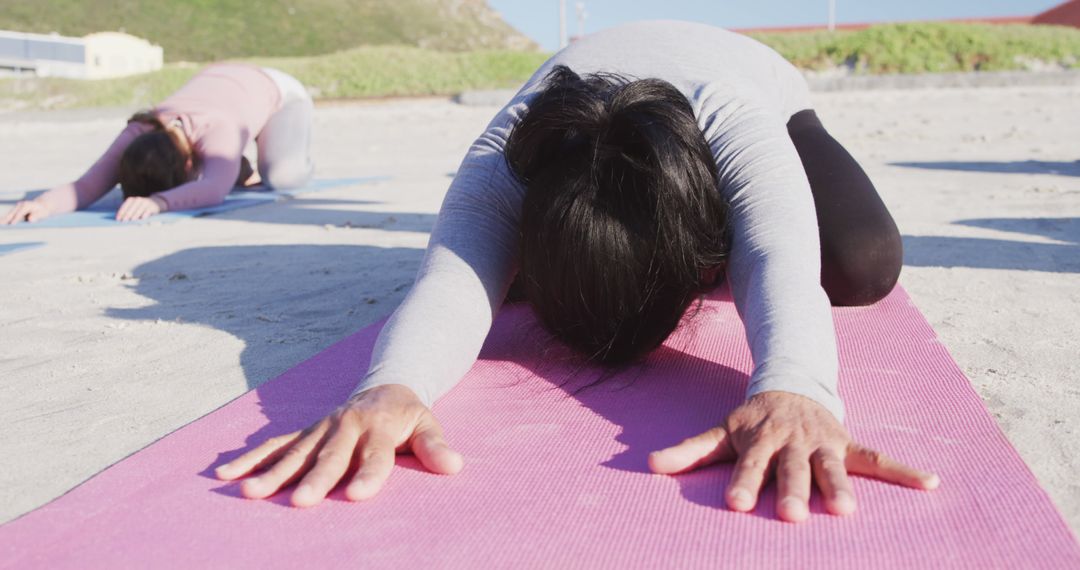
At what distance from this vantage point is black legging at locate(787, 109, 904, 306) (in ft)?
8.05

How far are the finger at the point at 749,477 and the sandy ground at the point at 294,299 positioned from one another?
431mm

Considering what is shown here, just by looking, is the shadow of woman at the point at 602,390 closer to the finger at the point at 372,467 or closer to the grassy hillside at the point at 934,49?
the finger at the point at 372,467

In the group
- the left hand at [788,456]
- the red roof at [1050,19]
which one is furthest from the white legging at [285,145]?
the red roof at [1050,19]

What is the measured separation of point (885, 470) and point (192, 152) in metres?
4.78

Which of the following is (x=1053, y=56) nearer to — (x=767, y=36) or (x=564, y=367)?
(x=767, y=36)

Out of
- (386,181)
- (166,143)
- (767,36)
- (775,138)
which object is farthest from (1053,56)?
(775,138)

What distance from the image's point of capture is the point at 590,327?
6.22 ft

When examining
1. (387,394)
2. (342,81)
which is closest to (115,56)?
(342,81)

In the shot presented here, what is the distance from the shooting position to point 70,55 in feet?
84.5

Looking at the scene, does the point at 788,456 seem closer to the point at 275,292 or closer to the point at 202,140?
the point at 275,292

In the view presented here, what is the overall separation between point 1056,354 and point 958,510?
1.02 metres

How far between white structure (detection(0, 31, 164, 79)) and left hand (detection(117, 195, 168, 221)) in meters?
19.5

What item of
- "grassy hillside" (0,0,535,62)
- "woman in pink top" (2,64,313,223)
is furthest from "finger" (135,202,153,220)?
"grassy hillside" (0,0,535,62)

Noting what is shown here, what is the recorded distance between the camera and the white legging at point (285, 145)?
6137 millimetres
